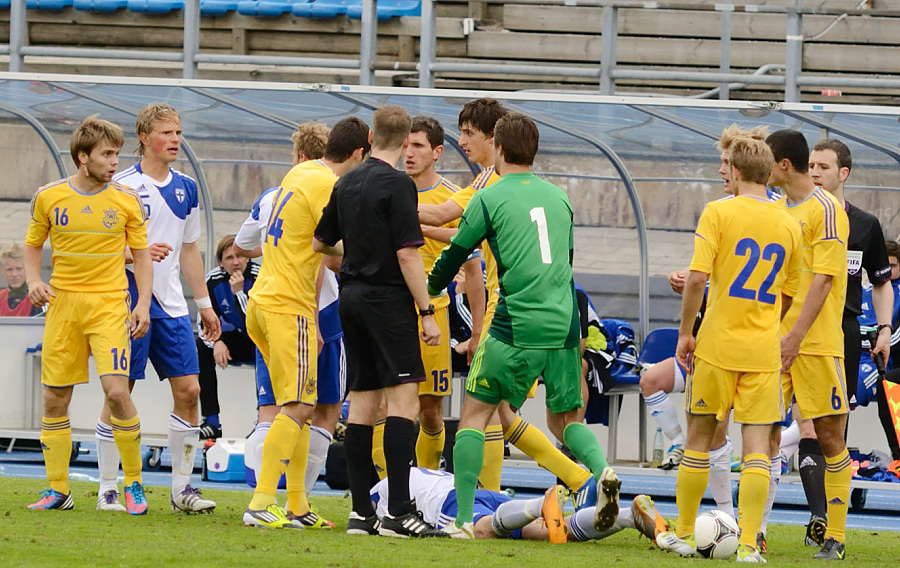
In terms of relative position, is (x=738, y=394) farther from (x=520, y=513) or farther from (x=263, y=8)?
(x=263, y=8)

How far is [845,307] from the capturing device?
23.2ft

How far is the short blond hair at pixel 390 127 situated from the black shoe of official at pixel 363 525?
1728mm

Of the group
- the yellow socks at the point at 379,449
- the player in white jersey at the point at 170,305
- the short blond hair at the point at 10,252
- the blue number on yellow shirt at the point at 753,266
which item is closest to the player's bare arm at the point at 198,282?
the player in white jersey at the point at 170,305

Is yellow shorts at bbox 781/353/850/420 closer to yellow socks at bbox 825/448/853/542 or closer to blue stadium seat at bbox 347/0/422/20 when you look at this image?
yellow socks at bbox 825/448/853/542

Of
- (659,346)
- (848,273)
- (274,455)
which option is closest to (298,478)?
(274,455)

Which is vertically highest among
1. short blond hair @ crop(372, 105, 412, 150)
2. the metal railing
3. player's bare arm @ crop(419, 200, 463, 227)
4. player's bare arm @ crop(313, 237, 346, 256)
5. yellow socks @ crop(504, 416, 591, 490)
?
the metal railing

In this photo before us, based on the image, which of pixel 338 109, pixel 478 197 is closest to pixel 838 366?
pixel 478 197

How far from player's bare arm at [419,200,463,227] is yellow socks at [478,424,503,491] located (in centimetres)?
107

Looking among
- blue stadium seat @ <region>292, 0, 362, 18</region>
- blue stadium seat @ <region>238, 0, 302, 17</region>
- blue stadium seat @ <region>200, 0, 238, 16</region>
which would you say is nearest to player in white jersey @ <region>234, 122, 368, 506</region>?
blue stadium seat @ <region>292, 0, 362, 18</region>

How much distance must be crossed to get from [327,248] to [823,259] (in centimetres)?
233

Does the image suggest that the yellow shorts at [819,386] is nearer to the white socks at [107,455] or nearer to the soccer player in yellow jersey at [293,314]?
the soccer player in yellow jersey at [293,314]

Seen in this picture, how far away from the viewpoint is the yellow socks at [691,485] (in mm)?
5848

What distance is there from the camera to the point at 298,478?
6684mm

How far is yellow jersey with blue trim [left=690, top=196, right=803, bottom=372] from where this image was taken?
18.8ft
